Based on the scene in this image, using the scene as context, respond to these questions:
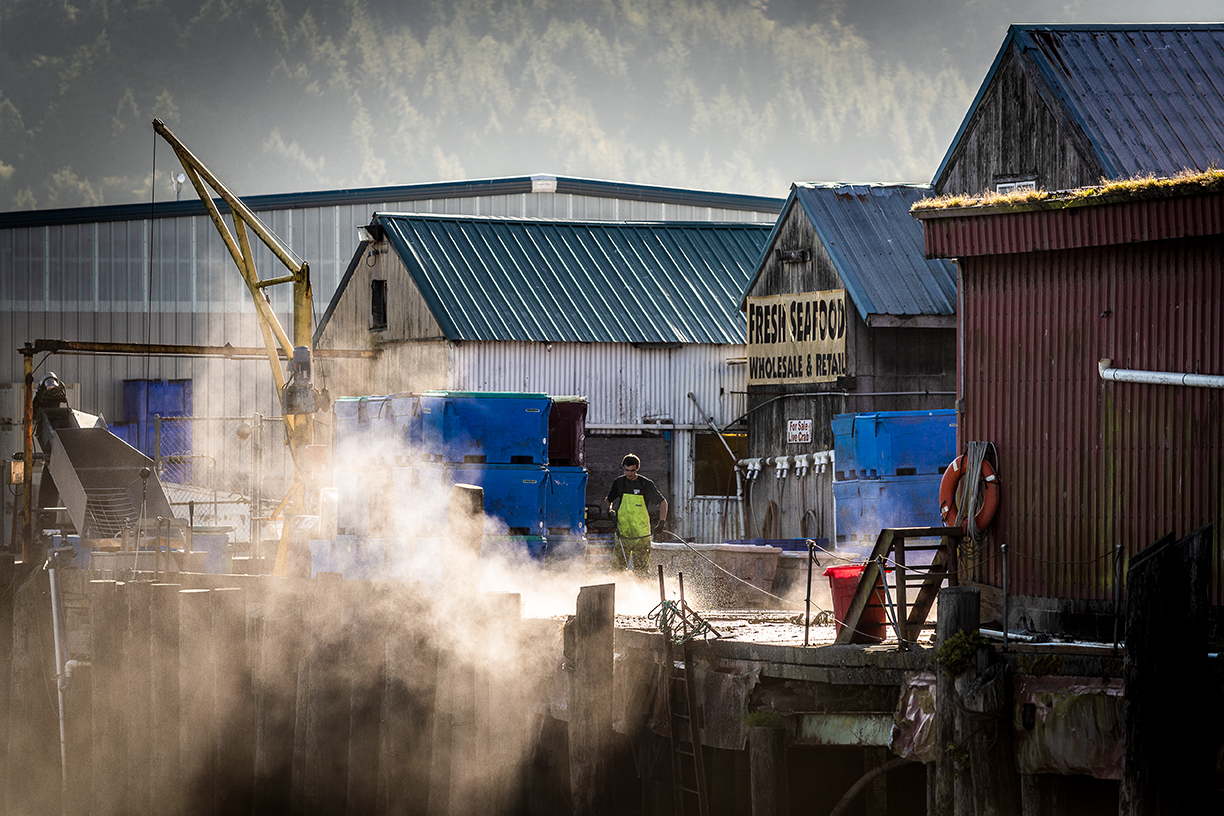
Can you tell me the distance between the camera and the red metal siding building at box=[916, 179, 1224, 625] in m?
11.4

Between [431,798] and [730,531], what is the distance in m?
17.4

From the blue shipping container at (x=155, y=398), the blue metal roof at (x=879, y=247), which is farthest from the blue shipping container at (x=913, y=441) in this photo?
the blue shipping container at (x=155, y=398)

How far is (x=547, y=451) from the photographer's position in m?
18.8

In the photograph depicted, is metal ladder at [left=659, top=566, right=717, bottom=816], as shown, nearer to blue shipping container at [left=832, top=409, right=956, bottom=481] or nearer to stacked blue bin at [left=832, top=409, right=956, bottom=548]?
stacked blue bin at [left=832, top=409, right=956, bottom=548]

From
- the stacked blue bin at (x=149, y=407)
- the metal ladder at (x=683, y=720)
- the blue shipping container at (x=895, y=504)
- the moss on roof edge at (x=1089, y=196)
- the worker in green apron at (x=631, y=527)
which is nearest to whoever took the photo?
the moss on roof edge at (x=1089, y=196)

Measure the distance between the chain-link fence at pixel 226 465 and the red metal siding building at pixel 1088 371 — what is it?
23.1 meters

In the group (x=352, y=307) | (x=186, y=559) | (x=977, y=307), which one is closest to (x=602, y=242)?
(x=352, y=307)

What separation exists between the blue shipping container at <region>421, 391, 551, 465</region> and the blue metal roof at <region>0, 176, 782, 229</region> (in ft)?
71.9

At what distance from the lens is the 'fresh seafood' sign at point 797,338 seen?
86.9 ft

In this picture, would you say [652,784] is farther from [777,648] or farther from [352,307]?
[352,307]

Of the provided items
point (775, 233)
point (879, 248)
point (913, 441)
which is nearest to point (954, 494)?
point (913, 441)

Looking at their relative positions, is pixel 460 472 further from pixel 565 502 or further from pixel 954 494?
pixel 954 494

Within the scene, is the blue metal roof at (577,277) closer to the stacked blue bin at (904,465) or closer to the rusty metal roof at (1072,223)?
the stacked blue bin at (904,465)

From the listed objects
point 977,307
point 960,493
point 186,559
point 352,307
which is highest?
point 352,307
